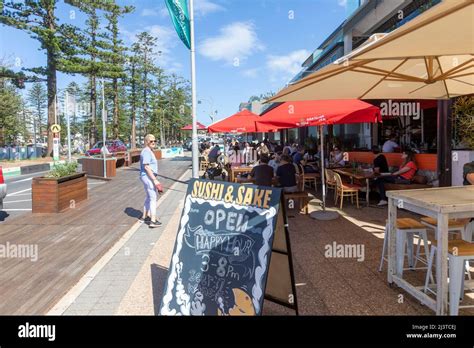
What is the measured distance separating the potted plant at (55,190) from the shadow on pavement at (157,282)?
461 centimetres

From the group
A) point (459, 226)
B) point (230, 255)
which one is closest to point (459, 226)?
point (459, 226)

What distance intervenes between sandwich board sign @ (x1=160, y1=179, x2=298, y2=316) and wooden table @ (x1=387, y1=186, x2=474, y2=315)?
130 cm

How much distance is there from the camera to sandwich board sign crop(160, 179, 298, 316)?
2590 millimetres

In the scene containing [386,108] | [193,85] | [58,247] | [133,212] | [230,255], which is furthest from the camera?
[386,108]

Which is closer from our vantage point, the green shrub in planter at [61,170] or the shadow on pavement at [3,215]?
the shadow on pavement at [3,215]

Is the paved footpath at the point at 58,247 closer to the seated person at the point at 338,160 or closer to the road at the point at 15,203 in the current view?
the road at the point at 15,203

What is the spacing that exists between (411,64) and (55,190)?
7713 mm

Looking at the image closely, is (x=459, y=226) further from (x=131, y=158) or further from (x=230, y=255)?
(x=131, y=158)

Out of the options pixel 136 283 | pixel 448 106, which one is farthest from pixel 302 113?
pixel 136 283

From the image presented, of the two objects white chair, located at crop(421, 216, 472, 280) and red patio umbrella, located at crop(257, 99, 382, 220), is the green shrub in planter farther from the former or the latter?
white chair, located at crop(421, 216, 472, 280)

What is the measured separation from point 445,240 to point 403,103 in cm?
906

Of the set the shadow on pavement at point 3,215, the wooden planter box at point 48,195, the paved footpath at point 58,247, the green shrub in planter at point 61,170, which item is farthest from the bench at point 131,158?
the wooden planter box at point 48,195

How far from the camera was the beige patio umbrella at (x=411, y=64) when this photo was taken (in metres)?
2.42

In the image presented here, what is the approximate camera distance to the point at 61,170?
8.27m
